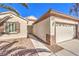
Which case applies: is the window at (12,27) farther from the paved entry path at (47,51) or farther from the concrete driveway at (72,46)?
the concrete driveway at (72,46)

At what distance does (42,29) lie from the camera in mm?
6203

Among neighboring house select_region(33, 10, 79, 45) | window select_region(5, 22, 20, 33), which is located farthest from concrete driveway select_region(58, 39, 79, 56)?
window select_region(5, 22, 20, 33)

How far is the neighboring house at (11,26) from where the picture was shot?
593 centimetres

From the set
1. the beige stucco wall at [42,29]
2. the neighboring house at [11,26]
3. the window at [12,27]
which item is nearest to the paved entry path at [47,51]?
the beige stucco wall at [42,29]

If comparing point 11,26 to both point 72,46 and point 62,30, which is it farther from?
point 72,46

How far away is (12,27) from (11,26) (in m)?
0.06

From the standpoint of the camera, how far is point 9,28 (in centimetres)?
602

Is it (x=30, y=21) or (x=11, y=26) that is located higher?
(x=30, y=21)

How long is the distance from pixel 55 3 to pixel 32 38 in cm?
165

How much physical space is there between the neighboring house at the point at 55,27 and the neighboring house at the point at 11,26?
0.48 meters

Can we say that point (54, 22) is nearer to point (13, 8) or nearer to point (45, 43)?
point (45, 43)

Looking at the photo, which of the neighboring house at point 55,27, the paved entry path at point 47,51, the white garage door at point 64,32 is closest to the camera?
the paved entry path at point 47,51

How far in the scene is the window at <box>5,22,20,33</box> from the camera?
235 inches

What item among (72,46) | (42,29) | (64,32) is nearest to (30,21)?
(42,29)
